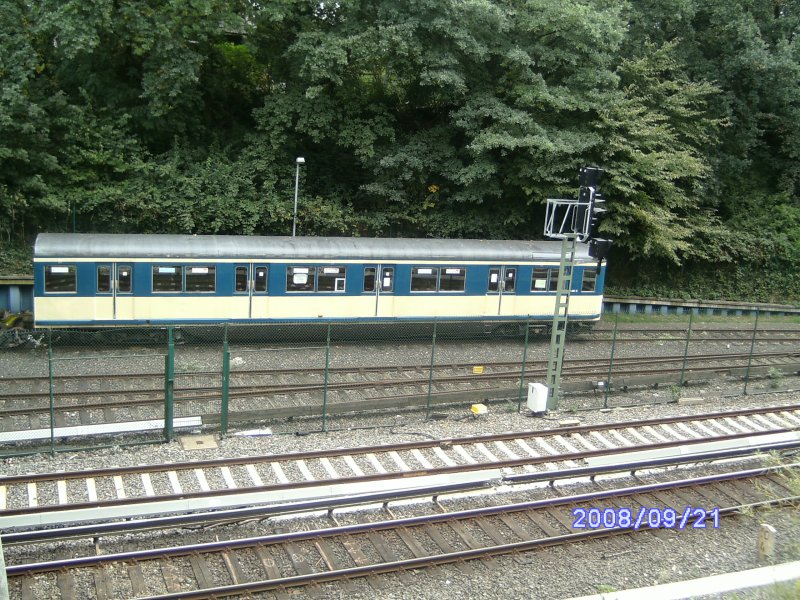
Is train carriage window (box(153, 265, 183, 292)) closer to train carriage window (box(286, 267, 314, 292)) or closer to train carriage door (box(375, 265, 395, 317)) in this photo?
train carriage window (box(286, 267, 314, 292))

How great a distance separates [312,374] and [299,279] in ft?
9.94

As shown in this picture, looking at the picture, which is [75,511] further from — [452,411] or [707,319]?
[707,319]

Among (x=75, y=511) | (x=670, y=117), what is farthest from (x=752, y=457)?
(x=670, y=117)

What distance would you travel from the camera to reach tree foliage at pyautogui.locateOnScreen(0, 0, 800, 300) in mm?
22234

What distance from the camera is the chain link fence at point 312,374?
13.8m

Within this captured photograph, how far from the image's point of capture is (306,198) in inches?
1005

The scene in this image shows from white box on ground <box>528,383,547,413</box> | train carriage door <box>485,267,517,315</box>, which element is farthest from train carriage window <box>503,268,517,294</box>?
white box on ground <box>528,383,547,413</box>

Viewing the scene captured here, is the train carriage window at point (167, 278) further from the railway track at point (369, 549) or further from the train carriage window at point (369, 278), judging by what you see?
the railway track at point (369, 549)

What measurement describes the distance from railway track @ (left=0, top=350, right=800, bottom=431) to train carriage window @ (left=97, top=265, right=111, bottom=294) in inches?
111

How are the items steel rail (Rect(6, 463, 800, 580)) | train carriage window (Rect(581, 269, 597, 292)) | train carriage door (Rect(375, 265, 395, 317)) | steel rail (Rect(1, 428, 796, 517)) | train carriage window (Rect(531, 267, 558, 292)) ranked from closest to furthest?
steel rail (Rect(6, 463, 800, 580)) → steel rail (Rect(1, 428, 796, 517)) → train carriage door (Rect(375, 265, 395, 317)) → train carriage window (Rect(531, 267, 558, 292)) → train carriage window (Rect(581, 269, 597, 292))

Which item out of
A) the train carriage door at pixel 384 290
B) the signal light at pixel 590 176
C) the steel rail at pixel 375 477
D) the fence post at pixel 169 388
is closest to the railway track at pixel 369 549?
the steel rail at pixel 375 477

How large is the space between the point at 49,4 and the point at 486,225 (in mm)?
15262

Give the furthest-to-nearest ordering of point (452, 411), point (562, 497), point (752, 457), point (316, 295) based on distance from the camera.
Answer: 1. point (316, 295)
2. point (452, 411)
3. point (752, 457)
4. point (562, 497)

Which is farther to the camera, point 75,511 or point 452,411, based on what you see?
point 452,411
